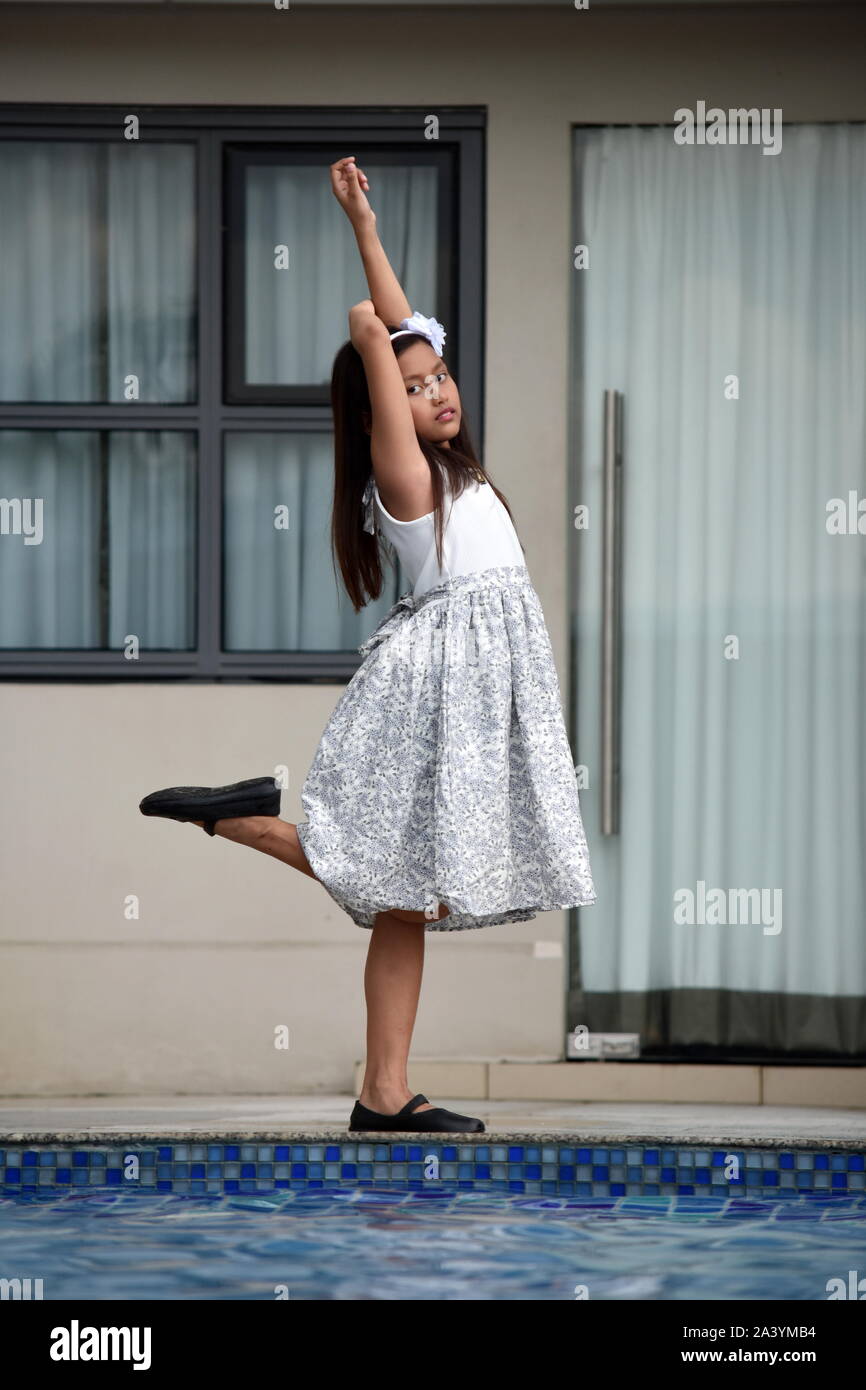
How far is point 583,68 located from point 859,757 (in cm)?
210

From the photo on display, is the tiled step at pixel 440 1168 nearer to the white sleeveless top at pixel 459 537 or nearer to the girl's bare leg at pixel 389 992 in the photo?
the girl's bare leg at pixel 389 992

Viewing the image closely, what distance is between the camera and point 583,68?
511cm

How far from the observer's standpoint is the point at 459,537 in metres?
3.63

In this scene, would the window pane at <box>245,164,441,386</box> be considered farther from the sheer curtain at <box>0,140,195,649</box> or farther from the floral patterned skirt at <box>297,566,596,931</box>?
the floral patterned skirt at <box>297,566,596,931</box>

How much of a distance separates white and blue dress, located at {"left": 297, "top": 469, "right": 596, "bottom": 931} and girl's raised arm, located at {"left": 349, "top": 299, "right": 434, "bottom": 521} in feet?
0.18

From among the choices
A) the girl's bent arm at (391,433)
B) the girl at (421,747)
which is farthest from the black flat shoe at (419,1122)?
the girl's bent arm at (391,433)

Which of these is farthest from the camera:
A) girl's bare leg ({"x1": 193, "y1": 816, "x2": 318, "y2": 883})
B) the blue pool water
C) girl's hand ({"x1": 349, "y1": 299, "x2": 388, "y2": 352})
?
girl's bare leg ({"x1": 193, "y1": 816, "x2": 318, "y2": 883})

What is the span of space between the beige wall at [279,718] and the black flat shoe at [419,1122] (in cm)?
140

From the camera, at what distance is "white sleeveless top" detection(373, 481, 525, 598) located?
→ 11.9 ft

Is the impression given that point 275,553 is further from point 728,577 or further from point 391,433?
point 391,433

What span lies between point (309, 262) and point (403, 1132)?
270 cm
